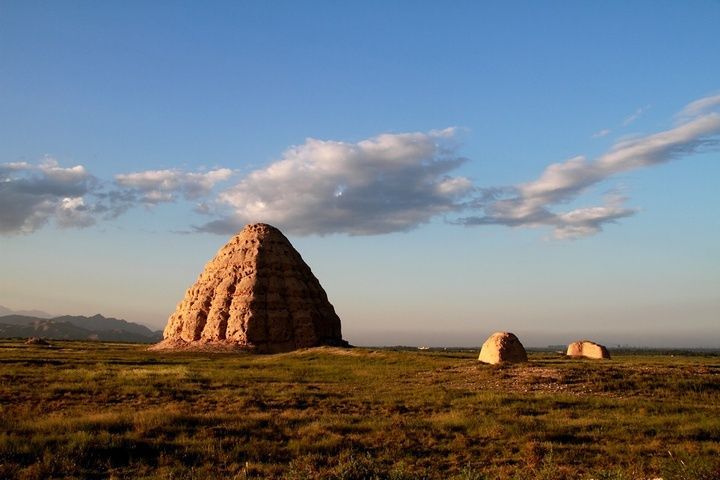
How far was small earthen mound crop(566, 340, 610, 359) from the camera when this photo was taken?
54.3 meters

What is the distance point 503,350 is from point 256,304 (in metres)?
34.4

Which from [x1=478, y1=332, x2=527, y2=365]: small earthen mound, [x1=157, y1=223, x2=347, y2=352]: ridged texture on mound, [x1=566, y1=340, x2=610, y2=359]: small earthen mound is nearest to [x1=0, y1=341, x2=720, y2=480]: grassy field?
[x1=478, y1=332, x2=527, y2=365]: small earthen mound

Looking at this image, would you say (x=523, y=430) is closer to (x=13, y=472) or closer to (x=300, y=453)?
(x=300, y=453)

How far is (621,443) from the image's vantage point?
1366cm

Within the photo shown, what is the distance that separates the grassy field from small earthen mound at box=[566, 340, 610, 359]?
93.0 feet

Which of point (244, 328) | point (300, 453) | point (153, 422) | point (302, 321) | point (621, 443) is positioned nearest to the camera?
point (300, 453)

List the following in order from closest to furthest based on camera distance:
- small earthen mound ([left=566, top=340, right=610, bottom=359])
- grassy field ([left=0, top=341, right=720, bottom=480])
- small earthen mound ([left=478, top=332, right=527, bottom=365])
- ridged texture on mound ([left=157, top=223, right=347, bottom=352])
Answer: grassy field ([left=0, top=341, right=720, bottom=480]) → small earthen mound ([left=478, top=332, right=527, bottom=365]) → small earthen mound ([left=566, top=340, right=610, bottom=359]) → ridged texture on mound ([left=157, top=223, right=347, bottom=352])

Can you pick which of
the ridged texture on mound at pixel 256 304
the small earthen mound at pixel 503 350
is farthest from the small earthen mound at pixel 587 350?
the ridged texture on mound at pixel 256 304

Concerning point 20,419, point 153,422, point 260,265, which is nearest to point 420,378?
point 153,422

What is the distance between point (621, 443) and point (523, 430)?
251cm

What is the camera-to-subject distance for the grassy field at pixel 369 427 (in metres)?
11.1

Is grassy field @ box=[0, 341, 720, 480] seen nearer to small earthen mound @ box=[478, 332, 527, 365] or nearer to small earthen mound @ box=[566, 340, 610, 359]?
small earthen mound @ box=[478, 332, 527, 365]

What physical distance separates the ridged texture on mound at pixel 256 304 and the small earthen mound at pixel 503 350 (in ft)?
101

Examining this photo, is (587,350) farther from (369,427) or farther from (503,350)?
(369,427)
